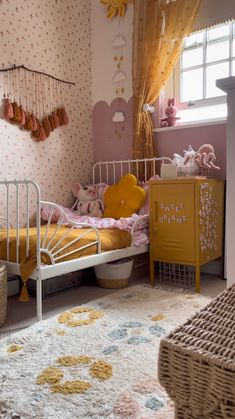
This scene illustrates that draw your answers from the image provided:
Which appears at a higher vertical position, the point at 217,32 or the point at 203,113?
the point at 217,32

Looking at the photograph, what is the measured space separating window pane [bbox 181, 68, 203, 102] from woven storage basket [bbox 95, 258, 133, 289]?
1512 mm

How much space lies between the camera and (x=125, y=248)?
2.56m

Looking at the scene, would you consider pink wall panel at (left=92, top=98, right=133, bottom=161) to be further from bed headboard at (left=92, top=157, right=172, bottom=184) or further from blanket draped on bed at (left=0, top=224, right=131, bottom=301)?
blanket draped on bed at (left=0, top=224, right=131, bottom=301)

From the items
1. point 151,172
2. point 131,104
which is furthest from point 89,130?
point 151,172

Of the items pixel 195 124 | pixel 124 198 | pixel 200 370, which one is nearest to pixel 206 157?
pixel 195 124

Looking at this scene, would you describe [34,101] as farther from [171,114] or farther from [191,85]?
[191,85]

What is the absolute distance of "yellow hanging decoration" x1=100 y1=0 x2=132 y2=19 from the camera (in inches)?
129

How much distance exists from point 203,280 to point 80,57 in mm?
2291

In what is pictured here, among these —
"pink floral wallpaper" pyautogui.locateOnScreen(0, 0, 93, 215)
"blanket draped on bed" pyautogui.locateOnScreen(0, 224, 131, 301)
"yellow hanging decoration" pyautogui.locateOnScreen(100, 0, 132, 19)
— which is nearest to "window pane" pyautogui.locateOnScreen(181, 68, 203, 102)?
"yellow hanging decoration" pyautogui.locateOnScreen(100, 0, 132, 19)

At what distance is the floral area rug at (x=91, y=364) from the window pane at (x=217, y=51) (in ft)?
6.51

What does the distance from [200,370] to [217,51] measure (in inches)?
114

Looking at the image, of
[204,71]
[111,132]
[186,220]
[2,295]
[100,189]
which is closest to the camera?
[2,295]

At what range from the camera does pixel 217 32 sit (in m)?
2.97

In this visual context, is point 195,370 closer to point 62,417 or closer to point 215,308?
point 215,308
